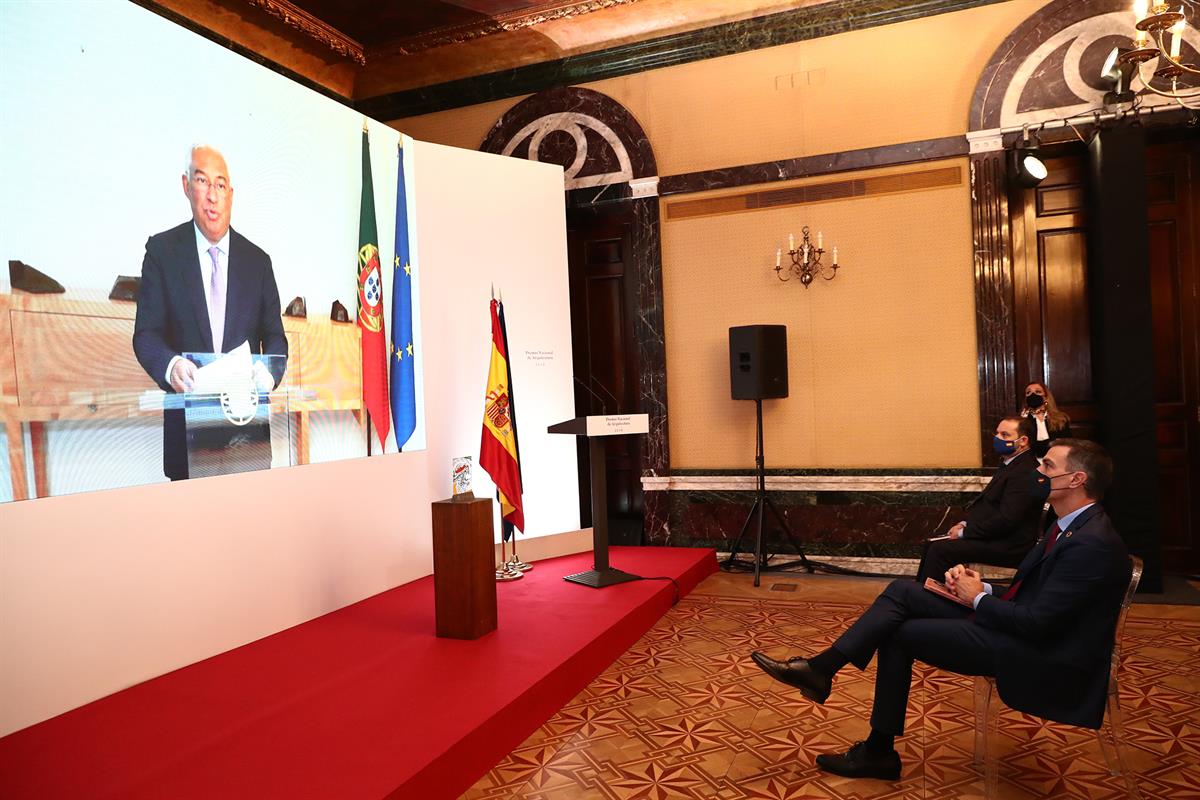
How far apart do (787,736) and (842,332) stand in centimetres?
348

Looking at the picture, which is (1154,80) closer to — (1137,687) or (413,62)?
(1137,687)

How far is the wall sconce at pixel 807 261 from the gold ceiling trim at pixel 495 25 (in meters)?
2.21

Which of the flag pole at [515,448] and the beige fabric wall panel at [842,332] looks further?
the beige fabric wall panel at [842,332]

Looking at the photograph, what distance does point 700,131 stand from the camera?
6.42 metres

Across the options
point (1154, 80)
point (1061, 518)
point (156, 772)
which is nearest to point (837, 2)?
point (1154, 80)

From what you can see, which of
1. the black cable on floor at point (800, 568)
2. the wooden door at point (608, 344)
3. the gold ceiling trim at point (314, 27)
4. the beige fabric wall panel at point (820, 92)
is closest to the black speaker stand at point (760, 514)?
the black cable on floor at point (800, 568)

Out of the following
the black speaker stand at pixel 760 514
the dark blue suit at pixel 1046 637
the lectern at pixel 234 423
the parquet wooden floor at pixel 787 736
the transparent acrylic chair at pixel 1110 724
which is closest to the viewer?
the dark blue suit at pixel 1046 637

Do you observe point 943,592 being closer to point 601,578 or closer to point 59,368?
point 601,578

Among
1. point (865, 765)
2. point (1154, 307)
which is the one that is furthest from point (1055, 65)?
point (865, 765)

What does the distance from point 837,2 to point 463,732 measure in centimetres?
548

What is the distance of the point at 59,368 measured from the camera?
3223 mm

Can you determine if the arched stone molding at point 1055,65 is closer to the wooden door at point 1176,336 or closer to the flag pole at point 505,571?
the wooden door at point 1176,336

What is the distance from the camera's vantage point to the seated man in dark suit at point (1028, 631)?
249cm

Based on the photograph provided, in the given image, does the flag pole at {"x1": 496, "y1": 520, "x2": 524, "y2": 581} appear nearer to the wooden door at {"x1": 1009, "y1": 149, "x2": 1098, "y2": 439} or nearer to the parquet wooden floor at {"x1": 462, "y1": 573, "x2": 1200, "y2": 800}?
the parquet wooden floor at {"x1": 462, "y1": 573, "x2": 1200, "y2": 800}
